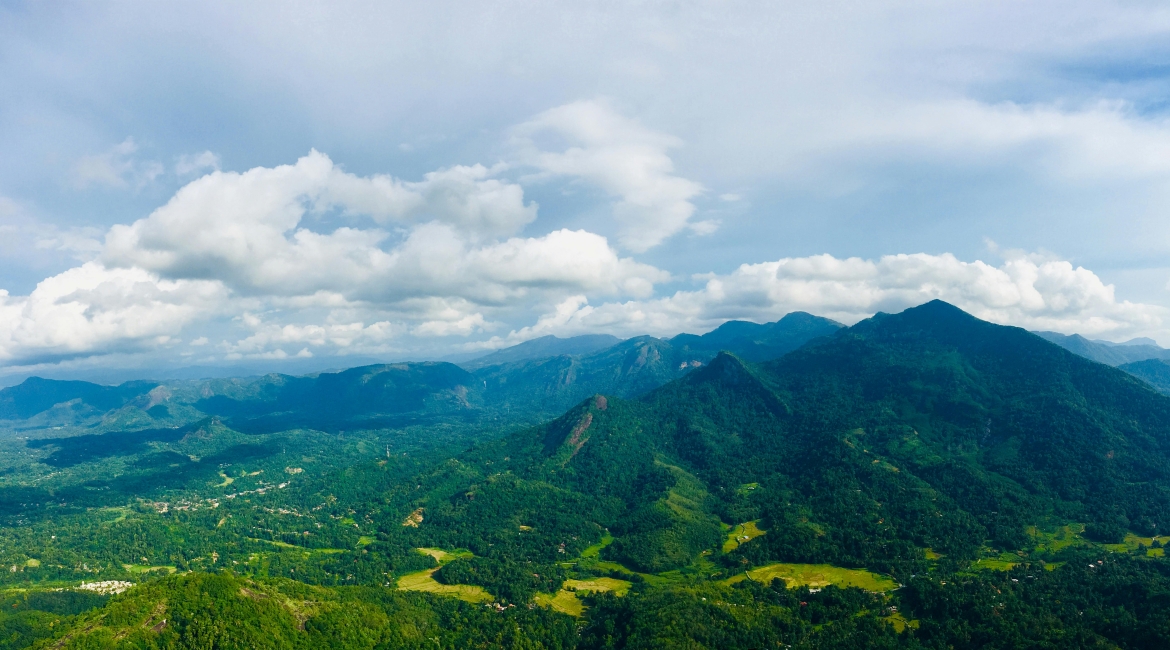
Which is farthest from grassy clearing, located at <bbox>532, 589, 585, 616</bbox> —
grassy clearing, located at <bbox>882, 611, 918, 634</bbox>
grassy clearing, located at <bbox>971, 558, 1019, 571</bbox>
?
grassy clearing, located at <bbox>971, 558, 1019, 571</bbox>

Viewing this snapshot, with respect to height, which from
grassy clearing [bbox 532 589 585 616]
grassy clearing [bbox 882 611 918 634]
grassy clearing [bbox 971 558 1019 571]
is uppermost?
grassy clearing [bbox 971 558 1019 571]

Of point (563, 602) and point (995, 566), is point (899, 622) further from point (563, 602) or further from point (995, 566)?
point (563, 602)

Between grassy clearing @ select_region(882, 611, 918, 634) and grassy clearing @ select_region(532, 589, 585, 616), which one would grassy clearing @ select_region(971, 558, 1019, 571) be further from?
grassy clearing @ select_region(532, 589, 585, 616)

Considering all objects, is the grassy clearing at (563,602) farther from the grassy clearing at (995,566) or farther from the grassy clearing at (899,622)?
the grassy clearing at (995,566)

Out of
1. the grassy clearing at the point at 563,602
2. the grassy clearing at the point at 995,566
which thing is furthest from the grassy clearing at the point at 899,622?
the grassy clearing at the point at 563,602

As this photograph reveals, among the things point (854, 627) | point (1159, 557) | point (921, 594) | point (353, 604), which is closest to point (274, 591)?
point (353, 604)

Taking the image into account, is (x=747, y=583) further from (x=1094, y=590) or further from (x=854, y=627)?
(x=1094, y=590)

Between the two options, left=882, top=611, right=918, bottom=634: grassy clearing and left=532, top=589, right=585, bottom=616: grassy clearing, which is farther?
left=532, top=589, right=585, bottom=616: grassy clearing

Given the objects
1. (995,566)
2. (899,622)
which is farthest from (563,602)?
(995,566)
